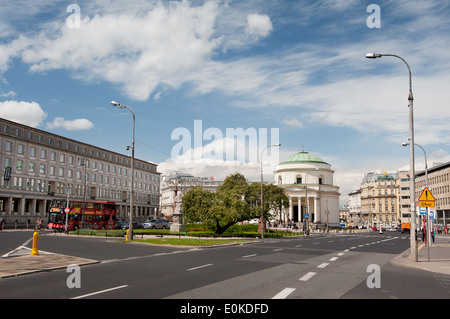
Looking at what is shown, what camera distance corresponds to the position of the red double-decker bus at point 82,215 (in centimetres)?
5256

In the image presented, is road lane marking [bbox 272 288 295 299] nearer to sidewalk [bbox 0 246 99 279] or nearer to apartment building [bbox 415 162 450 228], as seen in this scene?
sidewalk [bbox 0 246 99 279]

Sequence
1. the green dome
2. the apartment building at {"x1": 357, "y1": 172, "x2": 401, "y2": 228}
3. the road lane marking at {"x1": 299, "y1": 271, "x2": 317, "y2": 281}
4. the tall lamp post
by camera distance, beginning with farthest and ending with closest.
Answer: the apartment building at {"x1": 357, "y1": 172, "x2": 401, "y2": 228} → the green dome → the tall lamp post → the road lane marking at {"x1": 299, "y1": 271, "x2": 317, "y2": 281}

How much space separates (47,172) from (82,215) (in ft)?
118

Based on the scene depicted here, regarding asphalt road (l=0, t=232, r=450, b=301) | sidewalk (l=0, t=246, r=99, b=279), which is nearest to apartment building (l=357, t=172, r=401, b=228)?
asphalt road (l=0, t=232, r=450, b=301)

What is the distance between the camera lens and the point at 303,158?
121938 millimetres

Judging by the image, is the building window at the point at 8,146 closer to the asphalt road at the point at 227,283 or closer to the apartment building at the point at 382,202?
the asphalt road at the point at 227,283

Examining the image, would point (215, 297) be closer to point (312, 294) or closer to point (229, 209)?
point (312, 294)

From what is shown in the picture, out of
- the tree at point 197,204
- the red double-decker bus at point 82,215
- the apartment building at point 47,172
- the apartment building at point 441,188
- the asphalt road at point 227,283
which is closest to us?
the asphalt road at point 227,283

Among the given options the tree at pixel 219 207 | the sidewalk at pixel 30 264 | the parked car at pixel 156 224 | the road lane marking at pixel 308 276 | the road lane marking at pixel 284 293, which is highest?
the tree at pixel 219 207

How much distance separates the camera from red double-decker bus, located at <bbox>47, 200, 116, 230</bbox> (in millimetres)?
52562

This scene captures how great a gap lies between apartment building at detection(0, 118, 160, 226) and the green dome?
4902cm

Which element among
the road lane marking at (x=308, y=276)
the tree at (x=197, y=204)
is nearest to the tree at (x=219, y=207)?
the tree at (x=197, y=204)

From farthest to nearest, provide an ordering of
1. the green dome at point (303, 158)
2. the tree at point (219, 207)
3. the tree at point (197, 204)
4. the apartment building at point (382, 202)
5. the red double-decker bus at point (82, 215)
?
the apartment building at point (382, 202) → the green dome at point (303, 158) → the red double-decker bus at point (82, 215) → the tree at point (197, 204) → the tree at point (219, 207)

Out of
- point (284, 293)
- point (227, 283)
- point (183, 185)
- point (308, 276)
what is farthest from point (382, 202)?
point (284, 293)
